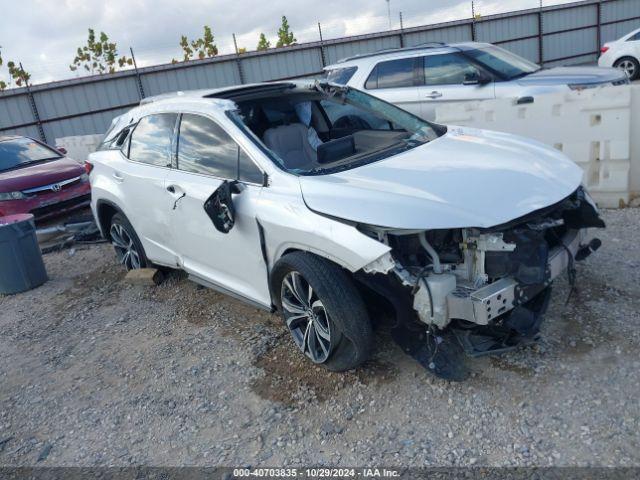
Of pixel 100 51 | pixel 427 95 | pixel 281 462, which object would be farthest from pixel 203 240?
pixel 100 51

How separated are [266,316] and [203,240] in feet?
2.73

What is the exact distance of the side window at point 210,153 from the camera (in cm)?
375

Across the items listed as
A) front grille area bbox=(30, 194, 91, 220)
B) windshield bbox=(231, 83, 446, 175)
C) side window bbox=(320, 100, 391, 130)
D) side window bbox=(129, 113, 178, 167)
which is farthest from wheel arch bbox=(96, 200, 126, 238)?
front grille area bbox=(30, 194, 91, 220)

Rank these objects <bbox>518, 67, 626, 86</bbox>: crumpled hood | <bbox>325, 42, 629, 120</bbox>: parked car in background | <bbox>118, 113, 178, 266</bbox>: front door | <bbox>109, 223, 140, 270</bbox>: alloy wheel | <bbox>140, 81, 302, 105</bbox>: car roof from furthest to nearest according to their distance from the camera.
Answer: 1. <bbox>325, 42, 629, 120</bbox>: parked car in background
2. <bbox>518, 67, 626, 86</bbox>: crumpled hood
3. <bbox>109, 223, 140, 270</bbox>: alloy wheel
4. <bbox>118, 113, 178, 266</bbox>: front door
5. <bbox>140, 81, 302, 105</bbox>: car roof

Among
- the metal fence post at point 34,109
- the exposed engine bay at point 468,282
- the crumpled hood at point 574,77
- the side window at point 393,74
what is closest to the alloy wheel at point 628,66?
the crumpled hood at point 574,77

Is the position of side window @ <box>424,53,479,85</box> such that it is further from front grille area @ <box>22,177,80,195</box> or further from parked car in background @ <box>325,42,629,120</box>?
front grille area @ <box>22,177,80,195</box>

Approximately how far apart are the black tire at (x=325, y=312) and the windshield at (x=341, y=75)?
20.2 feet

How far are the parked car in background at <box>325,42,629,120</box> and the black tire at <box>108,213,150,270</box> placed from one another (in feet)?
15.6

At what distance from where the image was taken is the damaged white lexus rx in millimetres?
2957

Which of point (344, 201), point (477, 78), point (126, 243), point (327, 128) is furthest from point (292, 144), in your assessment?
Answer: point (477, 78)

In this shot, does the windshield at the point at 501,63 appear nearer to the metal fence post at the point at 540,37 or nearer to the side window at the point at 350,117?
the side window at the point at 350,117

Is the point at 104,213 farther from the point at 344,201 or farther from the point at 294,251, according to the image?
the point at 344,201

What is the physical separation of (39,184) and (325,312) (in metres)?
6.24

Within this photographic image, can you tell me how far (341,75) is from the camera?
906 centimetres
